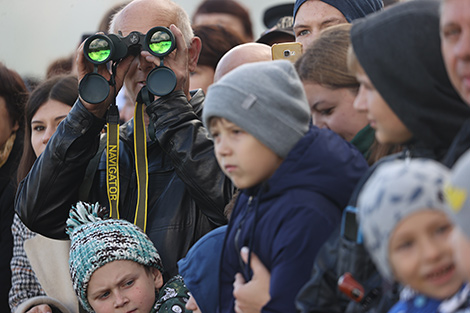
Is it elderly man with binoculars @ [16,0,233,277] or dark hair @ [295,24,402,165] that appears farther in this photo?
elderly man with binoculars @ [16,0,233,277]

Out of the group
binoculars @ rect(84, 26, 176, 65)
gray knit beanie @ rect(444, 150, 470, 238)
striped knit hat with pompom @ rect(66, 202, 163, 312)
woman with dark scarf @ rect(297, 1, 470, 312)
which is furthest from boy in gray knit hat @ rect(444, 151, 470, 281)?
binoculars @ rect(84, 26, 176, 65)

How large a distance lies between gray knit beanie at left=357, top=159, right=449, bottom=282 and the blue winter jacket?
614 millimetres

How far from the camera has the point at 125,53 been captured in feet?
10.2

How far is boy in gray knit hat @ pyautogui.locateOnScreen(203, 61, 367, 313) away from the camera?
203 cm

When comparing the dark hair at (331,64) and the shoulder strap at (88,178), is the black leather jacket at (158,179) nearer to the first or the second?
the shoulder strap at (88,178)

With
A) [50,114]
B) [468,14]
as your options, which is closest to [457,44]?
[468,14]

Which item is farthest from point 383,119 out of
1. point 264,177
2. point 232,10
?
point 232,10

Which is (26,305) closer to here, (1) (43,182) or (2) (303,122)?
(1) (43,182)

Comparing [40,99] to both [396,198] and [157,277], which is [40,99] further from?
[396,198]

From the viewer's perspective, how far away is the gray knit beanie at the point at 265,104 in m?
2.13

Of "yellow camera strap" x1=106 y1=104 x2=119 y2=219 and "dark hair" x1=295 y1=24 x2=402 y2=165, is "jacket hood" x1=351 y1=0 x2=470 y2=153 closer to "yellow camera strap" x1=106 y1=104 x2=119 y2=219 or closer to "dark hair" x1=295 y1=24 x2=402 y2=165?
"dark hair" x1=295 y1=24 x2=402 y2=165

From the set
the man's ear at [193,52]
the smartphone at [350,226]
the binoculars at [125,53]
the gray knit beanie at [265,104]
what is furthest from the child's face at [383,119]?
the man's ear at [193,52]

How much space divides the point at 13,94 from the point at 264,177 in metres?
2.67

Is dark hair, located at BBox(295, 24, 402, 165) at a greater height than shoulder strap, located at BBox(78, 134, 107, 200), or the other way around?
dark hair, located at BBox(295, 24, 402, 165)
